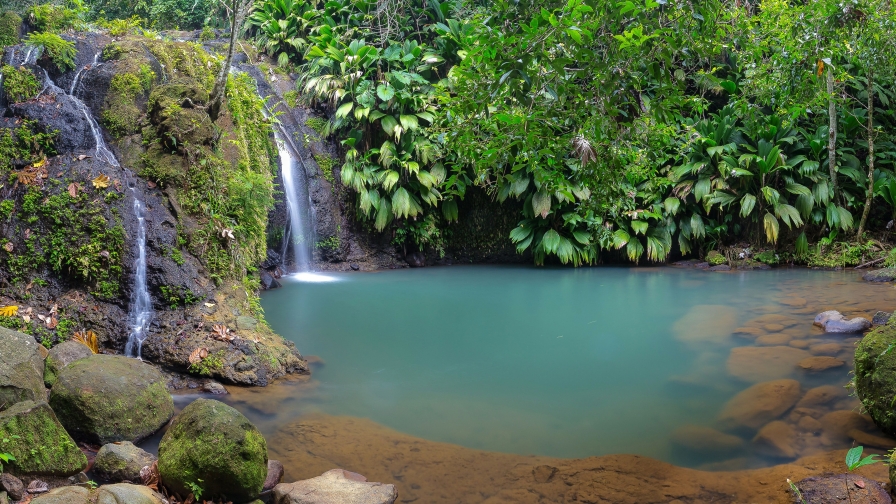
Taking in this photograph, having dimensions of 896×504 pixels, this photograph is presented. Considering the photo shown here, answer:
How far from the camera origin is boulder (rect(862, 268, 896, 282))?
9.94 metres

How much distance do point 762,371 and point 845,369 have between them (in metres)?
0.75

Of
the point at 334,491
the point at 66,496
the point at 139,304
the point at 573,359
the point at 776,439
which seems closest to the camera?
the point at 66,496

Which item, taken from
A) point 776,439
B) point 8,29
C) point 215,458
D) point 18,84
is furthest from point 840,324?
point 8,29

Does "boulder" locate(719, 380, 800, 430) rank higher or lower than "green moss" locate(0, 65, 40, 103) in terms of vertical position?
lower

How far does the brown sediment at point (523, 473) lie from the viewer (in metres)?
3.71

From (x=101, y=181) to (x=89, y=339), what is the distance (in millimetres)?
1704

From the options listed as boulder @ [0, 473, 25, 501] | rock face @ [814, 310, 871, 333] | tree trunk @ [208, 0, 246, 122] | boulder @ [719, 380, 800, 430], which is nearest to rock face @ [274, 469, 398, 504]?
boulder @ [0, 473, 25, 501]

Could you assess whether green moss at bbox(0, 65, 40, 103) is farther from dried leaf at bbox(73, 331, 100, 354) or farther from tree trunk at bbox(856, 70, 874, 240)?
tree trunk at bbox(856, 70, 874, 240)

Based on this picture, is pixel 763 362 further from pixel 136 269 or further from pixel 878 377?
pixel 136 269

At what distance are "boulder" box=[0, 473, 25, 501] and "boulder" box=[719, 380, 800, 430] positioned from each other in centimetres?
461

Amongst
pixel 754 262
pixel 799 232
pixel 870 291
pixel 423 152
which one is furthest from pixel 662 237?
pixel 423 152

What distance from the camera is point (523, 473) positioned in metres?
4.01

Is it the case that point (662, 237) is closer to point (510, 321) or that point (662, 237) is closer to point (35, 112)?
point (510, 321)

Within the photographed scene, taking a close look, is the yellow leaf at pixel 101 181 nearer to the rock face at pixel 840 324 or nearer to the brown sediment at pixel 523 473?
the brown sediment at pixel 523 473
